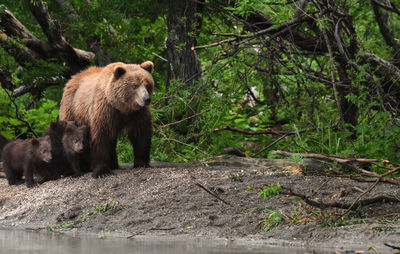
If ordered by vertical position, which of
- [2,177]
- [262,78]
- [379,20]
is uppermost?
[379,20]

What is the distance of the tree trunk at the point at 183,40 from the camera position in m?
9.11

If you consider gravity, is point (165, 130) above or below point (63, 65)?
below

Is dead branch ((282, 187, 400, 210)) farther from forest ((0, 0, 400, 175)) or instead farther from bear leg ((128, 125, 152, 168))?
bear leg ((128, 125, 152, 168))

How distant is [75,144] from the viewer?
7414 mm

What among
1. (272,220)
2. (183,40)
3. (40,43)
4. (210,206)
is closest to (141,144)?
(210,206)

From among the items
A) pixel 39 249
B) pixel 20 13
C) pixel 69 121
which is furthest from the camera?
pixel 20 13

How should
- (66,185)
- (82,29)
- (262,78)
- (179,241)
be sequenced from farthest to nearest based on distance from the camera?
(82,29) → (262,78) → (66,185) → (179,241)

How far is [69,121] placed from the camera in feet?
25.8

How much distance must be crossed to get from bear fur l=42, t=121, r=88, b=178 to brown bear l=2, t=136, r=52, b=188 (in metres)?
0.12

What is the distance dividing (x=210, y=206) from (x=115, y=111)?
2.37 meters

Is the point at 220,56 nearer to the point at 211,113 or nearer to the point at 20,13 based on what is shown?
the point at 211,113

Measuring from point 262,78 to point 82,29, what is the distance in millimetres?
3455

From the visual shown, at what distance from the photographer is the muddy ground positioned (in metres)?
4.72

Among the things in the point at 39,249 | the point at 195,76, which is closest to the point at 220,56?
the point at 195,76
